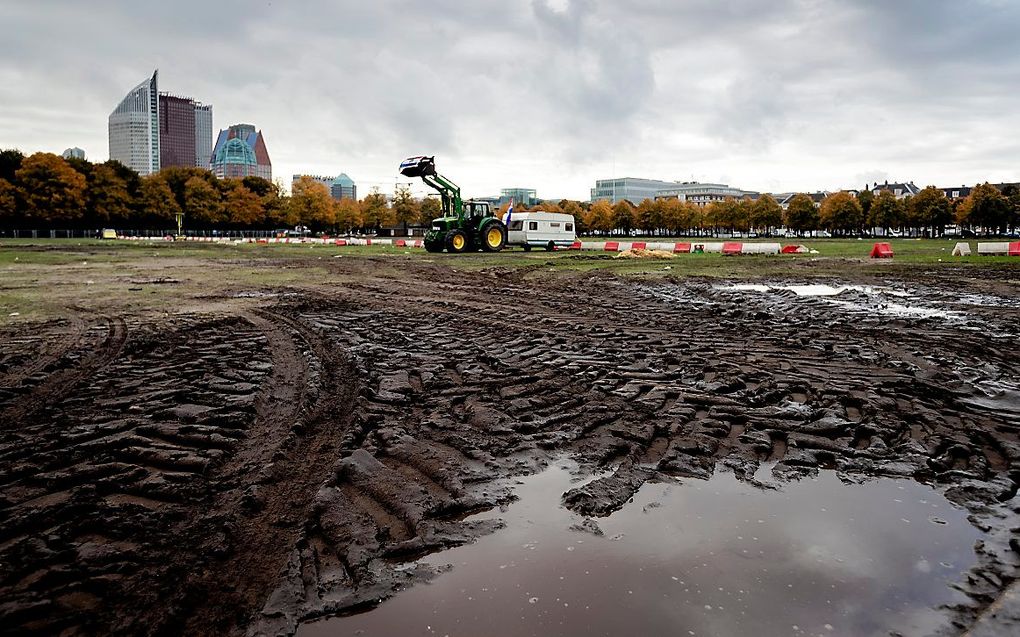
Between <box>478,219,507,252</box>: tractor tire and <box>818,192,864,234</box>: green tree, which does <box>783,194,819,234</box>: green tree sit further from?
<box>478,219,507,252</box>: tractor tire

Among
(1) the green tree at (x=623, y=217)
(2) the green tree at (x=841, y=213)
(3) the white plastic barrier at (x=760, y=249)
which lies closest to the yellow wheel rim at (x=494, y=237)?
(3) the white plastic barrier at (x=760, y=249)

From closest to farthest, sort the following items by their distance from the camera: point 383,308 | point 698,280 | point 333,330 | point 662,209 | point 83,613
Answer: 1. point 83,613
2. point 333,330
3. point 383,308
4. point 698,280
5. point 662,209

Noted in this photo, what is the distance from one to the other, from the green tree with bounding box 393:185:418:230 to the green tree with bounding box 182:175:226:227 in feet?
81.2

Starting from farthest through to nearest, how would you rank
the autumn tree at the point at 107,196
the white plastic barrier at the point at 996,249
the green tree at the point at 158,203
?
1. the green tree at the point at 158,203
2. the autumn tree at the point at 107,196
3. the white plastic barrier at the point at 996,249

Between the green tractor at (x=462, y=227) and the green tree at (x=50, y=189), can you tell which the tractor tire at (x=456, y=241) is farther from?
the green tree at (x=50, y=189)

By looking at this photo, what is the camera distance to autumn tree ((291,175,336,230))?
9469 centimetres

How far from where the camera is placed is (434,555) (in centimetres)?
373

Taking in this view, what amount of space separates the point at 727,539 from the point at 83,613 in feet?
11.0

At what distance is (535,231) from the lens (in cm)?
4022

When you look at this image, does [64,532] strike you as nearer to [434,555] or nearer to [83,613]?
[83,613]

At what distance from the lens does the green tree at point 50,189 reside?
72875 mm

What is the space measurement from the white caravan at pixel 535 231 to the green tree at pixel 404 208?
61856mm

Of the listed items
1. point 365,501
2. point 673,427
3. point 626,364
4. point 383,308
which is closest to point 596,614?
point 365,501

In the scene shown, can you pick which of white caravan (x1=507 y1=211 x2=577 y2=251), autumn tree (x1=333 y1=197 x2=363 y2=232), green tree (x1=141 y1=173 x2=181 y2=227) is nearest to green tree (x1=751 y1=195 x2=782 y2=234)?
autumn tree (x1=333 y1=197 x2=363 y2=232)
